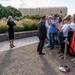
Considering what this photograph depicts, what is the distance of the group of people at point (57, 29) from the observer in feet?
34.0

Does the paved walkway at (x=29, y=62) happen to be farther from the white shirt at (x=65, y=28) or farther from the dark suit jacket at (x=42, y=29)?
the white shirt at (x=65, y=28)

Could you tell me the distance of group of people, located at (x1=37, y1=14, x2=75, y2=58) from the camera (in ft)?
34.0

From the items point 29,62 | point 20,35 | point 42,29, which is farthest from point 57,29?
point 20,35

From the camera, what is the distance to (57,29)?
11.9 meters

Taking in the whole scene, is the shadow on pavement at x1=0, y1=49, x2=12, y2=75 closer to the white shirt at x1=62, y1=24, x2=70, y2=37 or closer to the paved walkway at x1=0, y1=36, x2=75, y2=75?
the paved walkway at x1=0, y1=36, x2=75, y2=75

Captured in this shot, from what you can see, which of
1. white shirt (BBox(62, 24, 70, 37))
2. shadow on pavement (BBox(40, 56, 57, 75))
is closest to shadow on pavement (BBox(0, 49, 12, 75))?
shadow on pavement (BBox(40, 56, 57, 75))

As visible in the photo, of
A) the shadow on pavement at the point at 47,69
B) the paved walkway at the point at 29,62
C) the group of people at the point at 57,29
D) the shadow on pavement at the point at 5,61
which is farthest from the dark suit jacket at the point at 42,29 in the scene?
the shadow on pavement at the point at 5,61

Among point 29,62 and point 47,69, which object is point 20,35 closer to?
point 29,62

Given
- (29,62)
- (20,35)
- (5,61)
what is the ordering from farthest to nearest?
(20,35)
(5,61)
(29,62)

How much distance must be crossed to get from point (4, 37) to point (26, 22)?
5.02 meters

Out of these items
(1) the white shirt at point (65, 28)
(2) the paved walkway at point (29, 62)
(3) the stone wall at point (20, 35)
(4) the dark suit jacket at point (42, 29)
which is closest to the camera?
(2) the paved walkway at point (29, 62)

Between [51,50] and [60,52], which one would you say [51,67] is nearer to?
[60,52]

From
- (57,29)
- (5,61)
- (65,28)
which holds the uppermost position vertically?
(65,28)

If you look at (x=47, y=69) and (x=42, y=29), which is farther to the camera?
(x=42, y=29)
